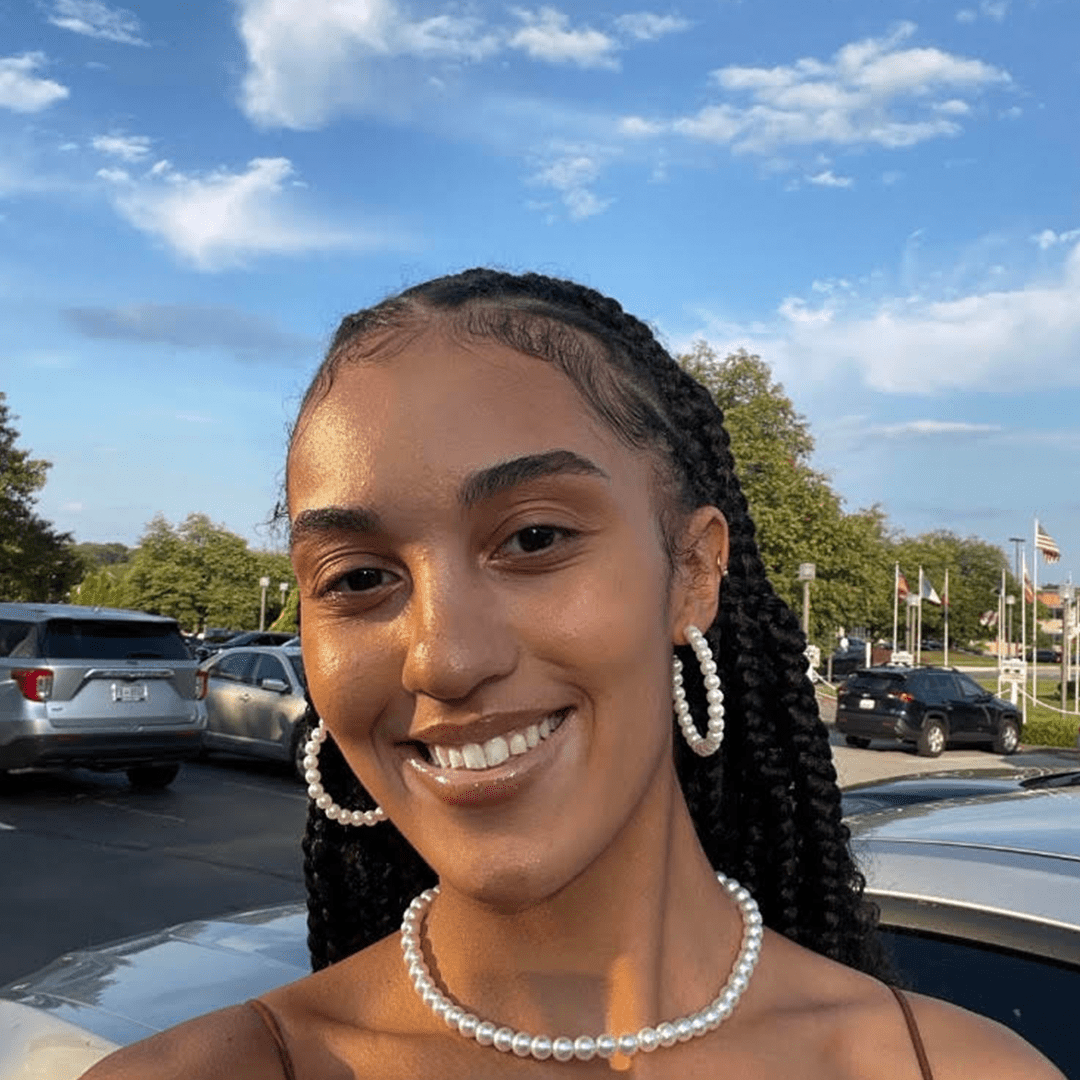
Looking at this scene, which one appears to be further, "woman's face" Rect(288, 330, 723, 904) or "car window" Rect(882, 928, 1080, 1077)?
"car window" Rect(882, 928, 1080, 1077)

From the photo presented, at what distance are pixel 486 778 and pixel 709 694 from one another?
1.15 feet

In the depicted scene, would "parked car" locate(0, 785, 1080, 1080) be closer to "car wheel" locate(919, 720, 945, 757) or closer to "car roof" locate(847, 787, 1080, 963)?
"car roof" locate(847, 787, 1080, 963)

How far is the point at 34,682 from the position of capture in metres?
10.6

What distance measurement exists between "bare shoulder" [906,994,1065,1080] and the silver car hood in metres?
1.46

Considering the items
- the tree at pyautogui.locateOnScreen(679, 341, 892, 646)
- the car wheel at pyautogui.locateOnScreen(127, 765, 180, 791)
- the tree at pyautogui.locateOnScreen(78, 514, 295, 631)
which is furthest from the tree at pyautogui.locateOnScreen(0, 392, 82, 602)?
the car wheel at pyautogui.locateOnScreen(127, 765, 180, 791)

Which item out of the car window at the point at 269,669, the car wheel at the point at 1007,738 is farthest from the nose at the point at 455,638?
the car wheel at the point at 1007,738

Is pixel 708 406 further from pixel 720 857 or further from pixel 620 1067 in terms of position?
pixel 620 1067

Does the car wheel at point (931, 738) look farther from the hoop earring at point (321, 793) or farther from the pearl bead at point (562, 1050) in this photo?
the pearl bead at point (562, 1050)

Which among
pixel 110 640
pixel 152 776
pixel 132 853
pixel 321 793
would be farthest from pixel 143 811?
pixel 321 793

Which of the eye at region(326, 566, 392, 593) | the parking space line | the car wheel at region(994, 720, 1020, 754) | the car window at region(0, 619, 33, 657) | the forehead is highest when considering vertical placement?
the forehead

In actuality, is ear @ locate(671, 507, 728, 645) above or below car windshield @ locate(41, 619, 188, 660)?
Result: above

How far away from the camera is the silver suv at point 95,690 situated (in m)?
10.6

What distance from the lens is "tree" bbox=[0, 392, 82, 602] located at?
35.8 metres

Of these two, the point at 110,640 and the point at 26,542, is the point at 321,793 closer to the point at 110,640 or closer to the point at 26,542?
the point at 110,640
